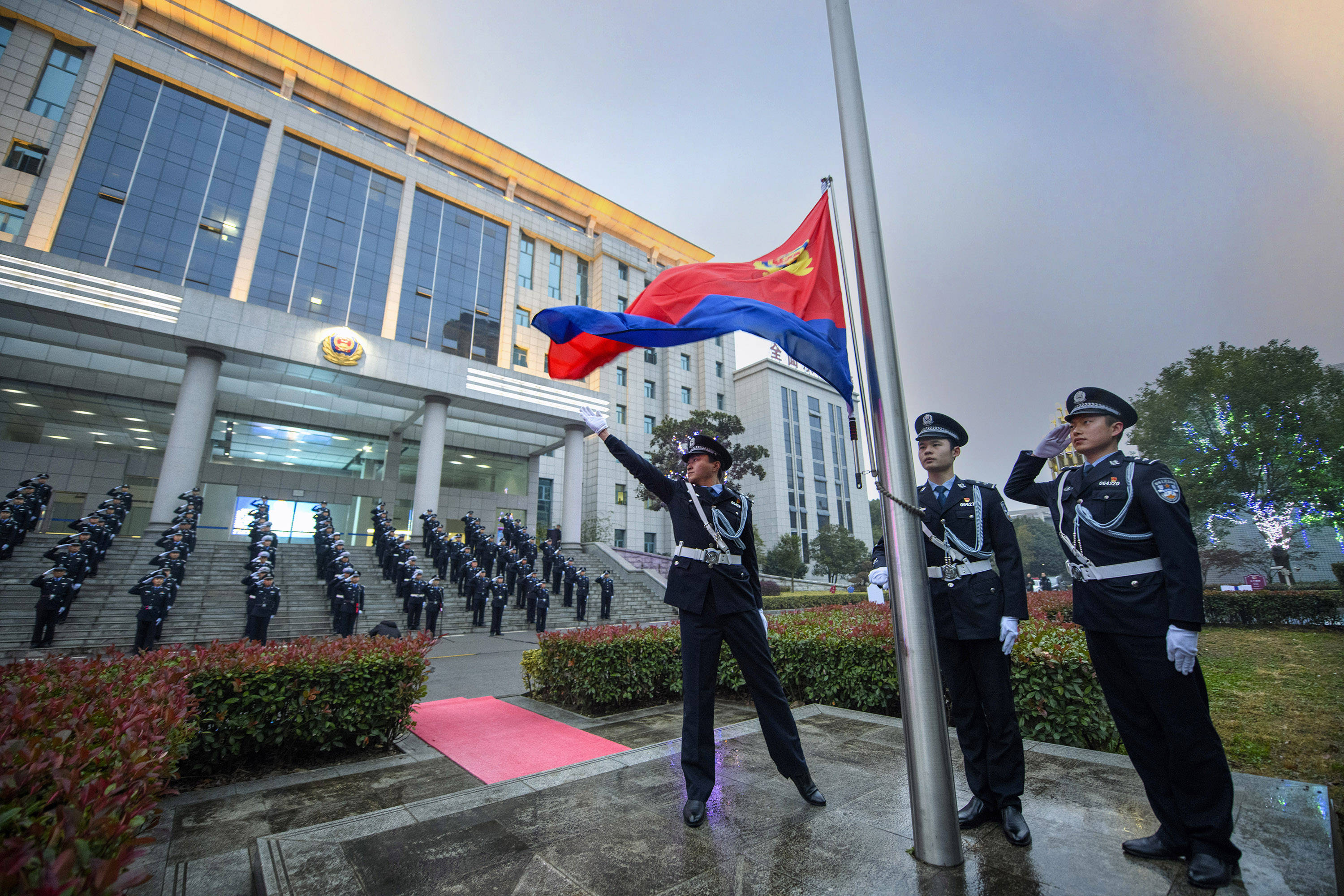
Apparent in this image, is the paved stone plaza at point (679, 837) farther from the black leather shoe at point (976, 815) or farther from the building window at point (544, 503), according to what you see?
the building window at point (544, 503)

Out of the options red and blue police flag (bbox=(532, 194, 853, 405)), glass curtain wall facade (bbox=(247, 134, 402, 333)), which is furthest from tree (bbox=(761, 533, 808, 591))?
red and blue police flag (bbox=(532, 194, 853, 405))

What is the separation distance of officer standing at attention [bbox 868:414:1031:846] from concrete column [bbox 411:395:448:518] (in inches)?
853

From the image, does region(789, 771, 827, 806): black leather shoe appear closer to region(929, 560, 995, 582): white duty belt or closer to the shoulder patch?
region(929, 560, 995, 582): white duty belt

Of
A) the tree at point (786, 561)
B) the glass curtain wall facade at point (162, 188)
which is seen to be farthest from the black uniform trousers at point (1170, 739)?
the tree at point (786, 561)

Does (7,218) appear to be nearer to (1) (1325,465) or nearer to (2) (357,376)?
(2) (357,376)

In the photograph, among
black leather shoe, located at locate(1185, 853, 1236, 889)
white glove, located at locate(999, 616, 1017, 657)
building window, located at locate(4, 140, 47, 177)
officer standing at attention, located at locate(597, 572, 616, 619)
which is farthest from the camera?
building window, located at locate(4, 140, 47, 177)

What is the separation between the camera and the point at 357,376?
2189 centimetres

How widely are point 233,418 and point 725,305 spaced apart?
95.6 feet

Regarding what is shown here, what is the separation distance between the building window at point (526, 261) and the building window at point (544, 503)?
11704mm

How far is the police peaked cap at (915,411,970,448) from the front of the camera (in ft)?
11.7

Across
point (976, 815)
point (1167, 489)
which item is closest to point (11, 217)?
point (976, 815)

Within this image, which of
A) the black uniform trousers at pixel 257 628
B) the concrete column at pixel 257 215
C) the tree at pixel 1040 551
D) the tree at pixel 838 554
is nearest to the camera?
the black uniform trousers at pixel 257 628

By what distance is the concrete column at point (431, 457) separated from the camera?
22.1m

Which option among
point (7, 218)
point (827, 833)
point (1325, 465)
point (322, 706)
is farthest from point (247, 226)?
point (1325, 465)
